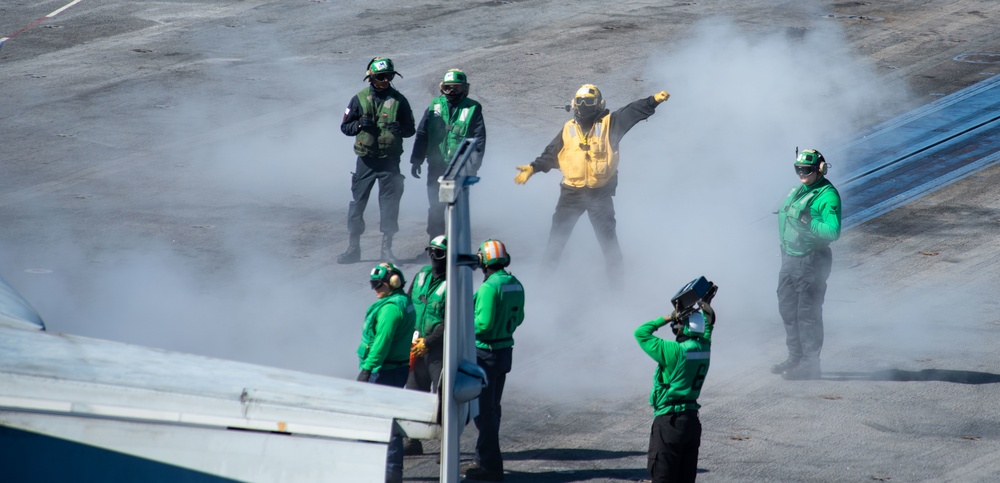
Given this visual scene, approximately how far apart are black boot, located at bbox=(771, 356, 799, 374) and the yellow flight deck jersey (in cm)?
226

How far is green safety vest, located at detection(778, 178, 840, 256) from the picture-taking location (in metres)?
8.62

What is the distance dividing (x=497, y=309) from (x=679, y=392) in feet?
4.57

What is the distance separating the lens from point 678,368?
640cm

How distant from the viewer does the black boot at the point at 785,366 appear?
8961 millimetres

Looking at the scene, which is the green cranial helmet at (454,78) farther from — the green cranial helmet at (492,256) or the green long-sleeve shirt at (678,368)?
the green long-sleeve shirt at (678,368)

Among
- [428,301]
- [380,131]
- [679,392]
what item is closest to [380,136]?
[380,131]

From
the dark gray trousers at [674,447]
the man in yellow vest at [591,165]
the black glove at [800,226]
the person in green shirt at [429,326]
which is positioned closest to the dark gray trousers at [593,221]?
the man in yellow vest at [591,165]

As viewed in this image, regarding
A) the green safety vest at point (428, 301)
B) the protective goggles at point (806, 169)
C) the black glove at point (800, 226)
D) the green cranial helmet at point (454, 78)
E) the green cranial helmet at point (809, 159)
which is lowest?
the green safety vest at point (428, 301)

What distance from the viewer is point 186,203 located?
12742 mm

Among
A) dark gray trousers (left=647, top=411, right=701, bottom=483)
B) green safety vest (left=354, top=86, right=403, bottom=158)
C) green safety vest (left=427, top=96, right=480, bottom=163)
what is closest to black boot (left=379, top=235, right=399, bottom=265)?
green safety vest (left=354, top=86, right=403, bottom=158)

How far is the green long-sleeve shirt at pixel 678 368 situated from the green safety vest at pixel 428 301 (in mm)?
1480

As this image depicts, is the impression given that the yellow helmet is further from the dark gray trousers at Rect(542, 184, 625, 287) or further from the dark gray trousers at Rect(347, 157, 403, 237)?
the dark gray trousers at Rect(347, 157, 403, 237)

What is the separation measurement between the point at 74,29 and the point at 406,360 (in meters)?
14.2

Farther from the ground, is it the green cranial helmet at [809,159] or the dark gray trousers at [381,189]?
the dark gray trousers at [381,189]
